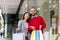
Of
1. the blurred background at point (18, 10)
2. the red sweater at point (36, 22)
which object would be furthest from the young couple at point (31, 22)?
the blurred background at point (18, 10)

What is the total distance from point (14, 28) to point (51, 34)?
75 cm

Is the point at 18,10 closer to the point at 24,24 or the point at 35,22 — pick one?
the point at 24,24

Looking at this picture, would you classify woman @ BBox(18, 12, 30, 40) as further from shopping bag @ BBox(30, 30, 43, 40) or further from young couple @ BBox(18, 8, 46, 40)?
shopping bag @ BBox(30, 30, 43, 40)

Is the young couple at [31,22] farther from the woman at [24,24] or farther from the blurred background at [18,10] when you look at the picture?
the blurred background at [18,10]

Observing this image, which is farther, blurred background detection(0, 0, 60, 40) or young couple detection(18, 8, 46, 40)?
blurred background detection(0, 0, 60, 40)

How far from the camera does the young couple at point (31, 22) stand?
3695 mm

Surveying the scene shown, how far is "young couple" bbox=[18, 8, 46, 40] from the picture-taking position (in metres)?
3.70

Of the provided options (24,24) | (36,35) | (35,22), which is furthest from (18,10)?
(36,35)

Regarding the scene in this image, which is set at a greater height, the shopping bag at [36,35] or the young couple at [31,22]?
the young couple at [31,22]

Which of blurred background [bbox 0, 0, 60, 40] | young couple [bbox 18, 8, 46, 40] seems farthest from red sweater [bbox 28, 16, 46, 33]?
blurred background [bbox 0, 0, 60, 40]

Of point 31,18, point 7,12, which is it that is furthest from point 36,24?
point 7,12

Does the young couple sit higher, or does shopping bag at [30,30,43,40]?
the young couple

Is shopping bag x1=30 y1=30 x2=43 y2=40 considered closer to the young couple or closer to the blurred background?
the young couple

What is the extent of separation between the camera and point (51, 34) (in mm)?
4086
